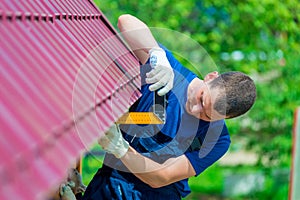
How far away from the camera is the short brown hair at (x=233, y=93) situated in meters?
3.13

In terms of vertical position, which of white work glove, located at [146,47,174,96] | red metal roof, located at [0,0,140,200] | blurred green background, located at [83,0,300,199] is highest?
red metal roof, located at [0,0,140,200]

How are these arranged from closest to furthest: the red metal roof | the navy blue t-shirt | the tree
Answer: the red metal roof → the navy blue t-shirt → the tree

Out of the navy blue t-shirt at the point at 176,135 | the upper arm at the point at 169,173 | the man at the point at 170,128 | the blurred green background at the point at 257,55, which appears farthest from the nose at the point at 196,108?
the blurred green background at the point at 257,55

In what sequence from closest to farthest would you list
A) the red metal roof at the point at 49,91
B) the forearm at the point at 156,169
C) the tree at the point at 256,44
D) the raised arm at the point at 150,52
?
the red metal roof at the point at 49,91 → the forearm at the point at 156,169 → the raised arm at the point at 150,52 → the tree at the point at 256,44

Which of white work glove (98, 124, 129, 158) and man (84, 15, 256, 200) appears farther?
man (84, 15, 256, 200)

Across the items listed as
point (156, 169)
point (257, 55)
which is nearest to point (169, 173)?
point (156, 169)

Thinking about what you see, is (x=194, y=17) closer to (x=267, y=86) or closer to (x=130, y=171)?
(x=267, y=86)

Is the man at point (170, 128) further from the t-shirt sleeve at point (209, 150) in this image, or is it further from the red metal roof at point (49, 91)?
the red metal roof at point (49, 91)

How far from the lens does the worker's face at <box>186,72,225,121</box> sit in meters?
3.12

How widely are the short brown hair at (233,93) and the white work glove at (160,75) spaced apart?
0.67 ft

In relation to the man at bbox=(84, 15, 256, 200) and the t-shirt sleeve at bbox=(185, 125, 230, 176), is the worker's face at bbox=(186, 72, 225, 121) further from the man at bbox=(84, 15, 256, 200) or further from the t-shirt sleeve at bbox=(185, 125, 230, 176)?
the t-shirt sleeve at bbox=(185, 125, 230, 176)

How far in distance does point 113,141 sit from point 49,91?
45.5 inches

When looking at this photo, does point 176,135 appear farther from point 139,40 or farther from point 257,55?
point 257,55

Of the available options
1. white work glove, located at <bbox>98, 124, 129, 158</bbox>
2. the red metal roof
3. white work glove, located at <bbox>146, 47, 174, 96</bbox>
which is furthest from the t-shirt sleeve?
the red metal roof
